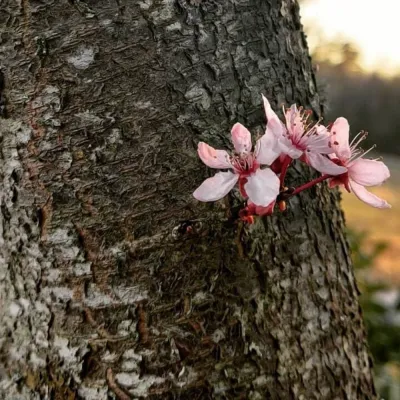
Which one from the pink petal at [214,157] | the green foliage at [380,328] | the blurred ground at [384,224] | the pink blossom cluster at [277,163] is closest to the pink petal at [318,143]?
the pink blossom cluster at [277,163]

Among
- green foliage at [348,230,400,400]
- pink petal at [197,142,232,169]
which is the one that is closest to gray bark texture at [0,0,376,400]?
pink petal at [197,142,232,169]

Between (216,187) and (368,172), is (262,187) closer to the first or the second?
(216,187)

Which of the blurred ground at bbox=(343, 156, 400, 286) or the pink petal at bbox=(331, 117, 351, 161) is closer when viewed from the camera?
the pink petal at bbox=(331, 117, 351, 161)

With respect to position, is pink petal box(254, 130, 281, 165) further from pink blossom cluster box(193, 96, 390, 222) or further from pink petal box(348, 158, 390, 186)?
pink petal box(348, 158, 390, 186)

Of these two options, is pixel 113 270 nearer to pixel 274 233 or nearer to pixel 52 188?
pixel 52 188

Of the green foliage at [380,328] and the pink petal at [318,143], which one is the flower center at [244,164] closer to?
the pink petal at [318,143]
